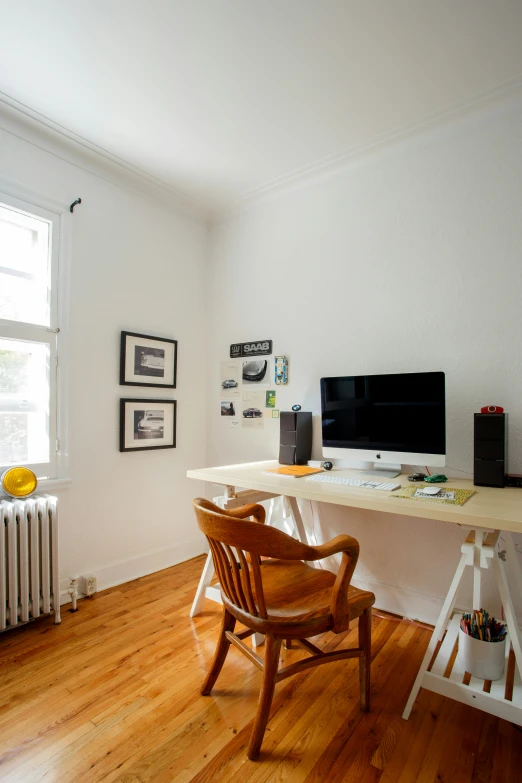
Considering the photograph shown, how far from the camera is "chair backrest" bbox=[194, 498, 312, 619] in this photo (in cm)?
125

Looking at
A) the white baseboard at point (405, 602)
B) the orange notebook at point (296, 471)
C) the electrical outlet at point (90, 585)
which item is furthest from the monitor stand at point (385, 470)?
the electrical outlet at point (90, 585)

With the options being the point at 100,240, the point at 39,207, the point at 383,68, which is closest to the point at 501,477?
the point at 383,68

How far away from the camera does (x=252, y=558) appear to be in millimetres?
1271

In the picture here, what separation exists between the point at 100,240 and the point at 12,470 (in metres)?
1.50

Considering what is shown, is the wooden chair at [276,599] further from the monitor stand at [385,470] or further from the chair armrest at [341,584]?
the monitor stand at [385,470]

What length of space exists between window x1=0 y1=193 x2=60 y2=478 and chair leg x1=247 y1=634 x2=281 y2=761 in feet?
5.46

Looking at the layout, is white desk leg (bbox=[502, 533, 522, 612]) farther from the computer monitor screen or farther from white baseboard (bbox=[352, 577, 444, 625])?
white baseboard (bbox=[352, 577, 444, 625])

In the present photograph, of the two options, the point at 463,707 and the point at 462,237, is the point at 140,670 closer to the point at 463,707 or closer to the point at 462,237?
the point at 463,707

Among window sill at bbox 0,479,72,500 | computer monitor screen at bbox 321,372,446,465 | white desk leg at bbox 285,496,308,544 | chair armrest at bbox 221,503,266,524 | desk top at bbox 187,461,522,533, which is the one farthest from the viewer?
white desk leg at bbox 285,496,308,544

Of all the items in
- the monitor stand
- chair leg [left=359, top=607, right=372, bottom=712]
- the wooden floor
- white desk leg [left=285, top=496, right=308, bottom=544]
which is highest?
the monitor stand

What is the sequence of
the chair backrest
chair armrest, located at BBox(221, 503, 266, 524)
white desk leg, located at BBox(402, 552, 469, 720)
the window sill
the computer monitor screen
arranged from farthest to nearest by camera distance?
1. the window sill
2. the computer monitor screen
3. chair armrest, located at BBox(221, 503, 266, 524)
4. white desk leg, located at BBox(402, 552, 469, 720)
5. the chair backrest

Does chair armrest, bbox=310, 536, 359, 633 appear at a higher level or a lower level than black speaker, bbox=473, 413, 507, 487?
lower

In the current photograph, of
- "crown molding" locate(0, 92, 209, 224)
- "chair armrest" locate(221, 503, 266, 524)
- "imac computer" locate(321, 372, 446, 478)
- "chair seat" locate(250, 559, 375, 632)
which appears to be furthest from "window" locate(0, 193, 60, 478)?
"imac computer" locate(321, 372, 446, 478)

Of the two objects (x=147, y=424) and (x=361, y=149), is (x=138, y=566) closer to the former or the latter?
(x=147, y=424)
